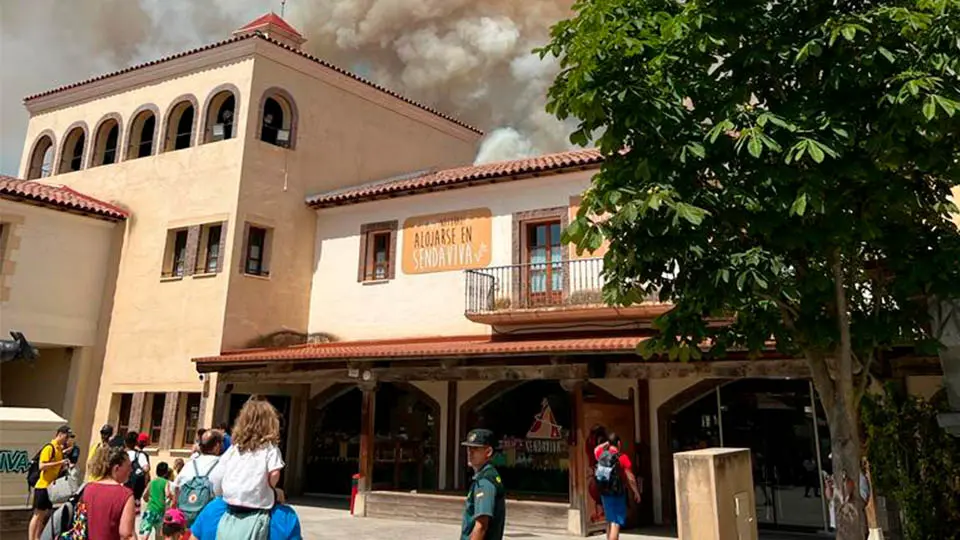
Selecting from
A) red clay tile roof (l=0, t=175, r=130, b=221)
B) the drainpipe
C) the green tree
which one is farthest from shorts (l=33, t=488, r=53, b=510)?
red clay tile roof (l=0, t=175, r=130, b=221)

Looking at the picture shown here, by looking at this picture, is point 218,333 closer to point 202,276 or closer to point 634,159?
point 202,276

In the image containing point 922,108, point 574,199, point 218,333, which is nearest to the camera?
point 922,108

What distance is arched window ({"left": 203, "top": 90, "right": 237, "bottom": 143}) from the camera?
19703 millimetres

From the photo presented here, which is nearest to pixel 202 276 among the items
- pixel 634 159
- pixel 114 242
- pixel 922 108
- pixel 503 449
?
pixel 114 242

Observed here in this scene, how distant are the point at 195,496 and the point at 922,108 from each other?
6.81 metres

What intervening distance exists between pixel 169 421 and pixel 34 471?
10451 millimetres

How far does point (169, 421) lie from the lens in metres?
18.1

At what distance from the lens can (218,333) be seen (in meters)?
17.8

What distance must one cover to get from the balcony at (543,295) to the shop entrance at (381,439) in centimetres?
309

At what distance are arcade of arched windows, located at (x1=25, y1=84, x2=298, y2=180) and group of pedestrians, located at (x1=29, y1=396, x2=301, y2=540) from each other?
14298 millimetres

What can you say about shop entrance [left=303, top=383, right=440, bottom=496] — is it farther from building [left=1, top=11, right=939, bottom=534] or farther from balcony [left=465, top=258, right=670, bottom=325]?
balcony [left=465, top=258, right=670, bottom=325]

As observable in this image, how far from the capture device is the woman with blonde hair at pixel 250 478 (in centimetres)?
433

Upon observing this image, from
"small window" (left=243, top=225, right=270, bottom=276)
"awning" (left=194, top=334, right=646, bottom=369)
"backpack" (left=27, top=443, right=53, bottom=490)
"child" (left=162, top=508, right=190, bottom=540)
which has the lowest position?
"child" (left=162, top=508, right=190, bottom=540)

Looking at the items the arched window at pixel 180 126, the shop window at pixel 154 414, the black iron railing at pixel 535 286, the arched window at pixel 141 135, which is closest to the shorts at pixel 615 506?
the black iron railing at pixel 535 286
